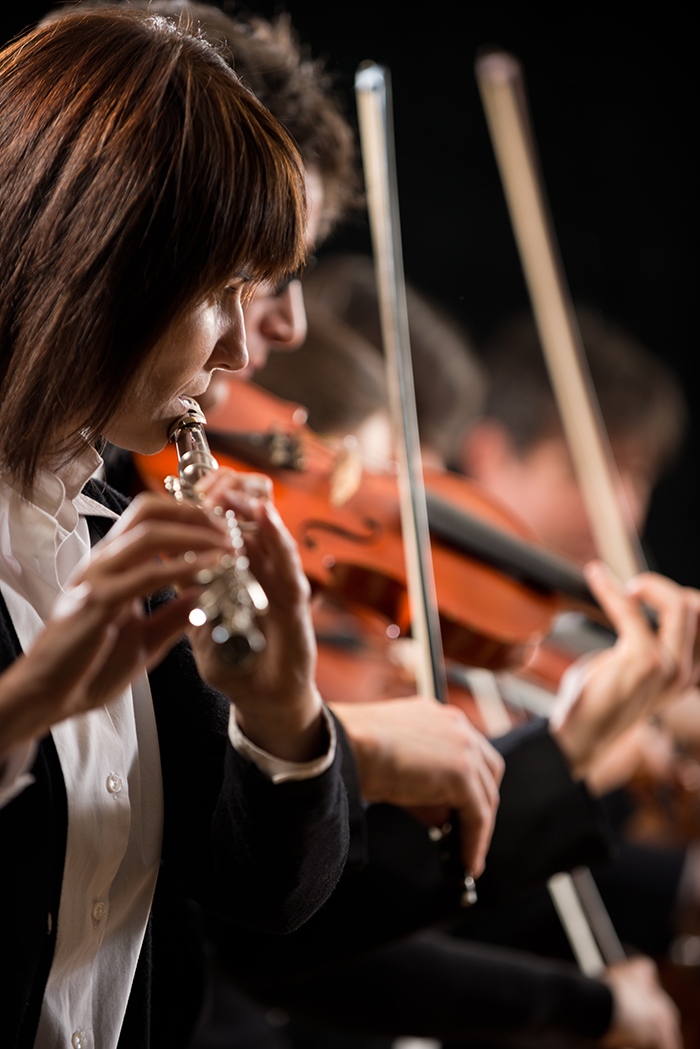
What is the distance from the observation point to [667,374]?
2.49 meters

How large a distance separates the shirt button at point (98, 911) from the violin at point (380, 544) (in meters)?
0.33

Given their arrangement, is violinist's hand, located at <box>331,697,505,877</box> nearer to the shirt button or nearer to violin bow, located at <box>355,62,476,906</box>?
violin bow, located at <box>355,62,476,906</box>

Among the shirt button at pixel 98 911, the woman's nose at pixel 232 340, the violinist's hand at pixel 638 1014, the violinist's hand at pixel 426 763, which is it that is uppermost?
the woman's nose at pixel 232 340

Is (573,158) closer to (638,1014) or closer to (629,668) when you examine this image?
(629,668)

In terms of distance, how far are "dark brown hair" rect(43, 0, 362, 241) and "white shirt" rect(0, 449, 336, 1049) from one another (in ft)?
1.60

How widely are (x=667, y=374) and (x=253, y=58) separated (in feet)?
6.15

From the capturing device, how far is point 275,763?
472 millimetres

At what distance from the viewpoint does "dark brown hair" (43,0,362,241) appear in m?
0.85

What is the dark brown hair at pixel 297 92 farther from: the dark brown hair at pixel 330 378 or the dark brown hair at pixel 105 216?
the dark brown hair at pixel 105 216

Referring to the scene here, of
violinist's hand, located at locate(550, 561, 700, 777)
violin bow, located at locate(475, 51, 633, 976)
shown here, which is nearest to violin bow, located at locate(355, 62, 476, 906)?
violinist's hand, located at locate(550, 561, 700, 777)

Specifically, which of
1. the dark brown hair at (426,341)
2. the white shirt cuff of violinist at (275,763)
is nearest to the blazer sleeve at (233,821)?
the white shirt cuff of violinist at (275,763)

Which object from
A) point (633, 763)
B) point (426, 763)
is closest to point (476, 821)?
point (426, 763)

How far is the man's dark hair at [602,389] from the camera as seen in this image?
2.17 metres

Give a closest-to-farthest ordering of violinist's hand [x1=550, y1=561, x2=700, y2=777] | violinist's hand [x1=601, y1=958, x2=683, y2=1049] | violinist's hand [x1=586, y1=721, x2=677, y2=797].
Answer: violinist's hand [x1=550, y1=561, x2=700, y2=777] < violinist's hand [x1=601, y1=958, x2=683, y2=1049] < violinist's hand [x1=586, y1=721, x2=677, y2=797]
